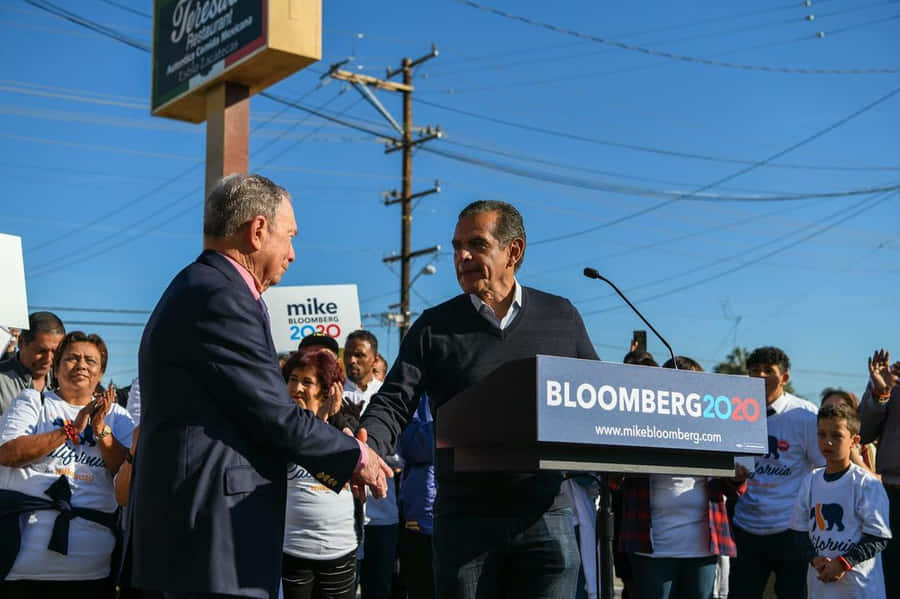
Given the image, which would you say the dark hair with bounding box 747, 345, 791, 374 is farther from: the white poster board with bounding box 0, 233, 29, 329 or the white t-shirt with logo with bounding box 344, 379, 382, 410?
the white poster board with bounding box 0, 233, 29, 329

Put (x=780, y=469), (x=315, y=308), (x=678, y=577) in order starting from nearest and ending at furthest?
(x=678, y=577)
(x=780, y=469)
(x=315, y=308)

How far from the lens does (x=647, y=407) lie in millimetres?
2906

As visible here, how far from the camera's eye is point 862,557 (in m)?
5.93

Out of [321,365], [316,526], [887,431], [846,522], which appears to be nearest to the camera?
[316,526]

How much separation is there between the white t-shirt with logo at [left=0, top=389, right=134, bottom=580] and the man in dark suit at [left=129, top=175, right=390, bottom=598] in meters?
1.83

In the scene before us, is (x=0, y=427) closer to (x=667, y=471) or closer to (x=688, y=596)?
(x=667, y=471)

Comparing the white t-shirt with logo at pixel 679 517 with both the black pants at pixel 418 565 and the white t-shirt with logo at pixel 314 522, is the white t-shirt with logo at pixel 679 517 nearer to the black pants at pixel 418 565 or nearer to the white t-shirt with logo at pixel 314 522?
the white t-shirt with logo at pixel 314 522

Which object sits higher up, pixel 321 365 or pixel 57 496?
pixel 321 365

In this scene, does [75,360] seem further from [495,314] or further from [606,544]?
[606,544]

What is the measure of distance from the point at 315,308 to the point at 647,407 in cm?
980

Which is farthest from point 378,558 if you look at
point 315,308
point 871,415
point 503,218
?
point 315,308

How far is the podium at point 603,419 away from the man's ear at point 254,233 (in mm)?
852

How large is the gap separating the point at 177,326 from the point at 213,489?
52 cm

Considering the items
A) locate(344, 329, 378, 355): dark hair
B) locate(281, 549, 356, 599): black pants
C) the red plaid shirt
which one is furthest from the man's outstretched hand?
locate(344, 329, 378, 355): dark hair
